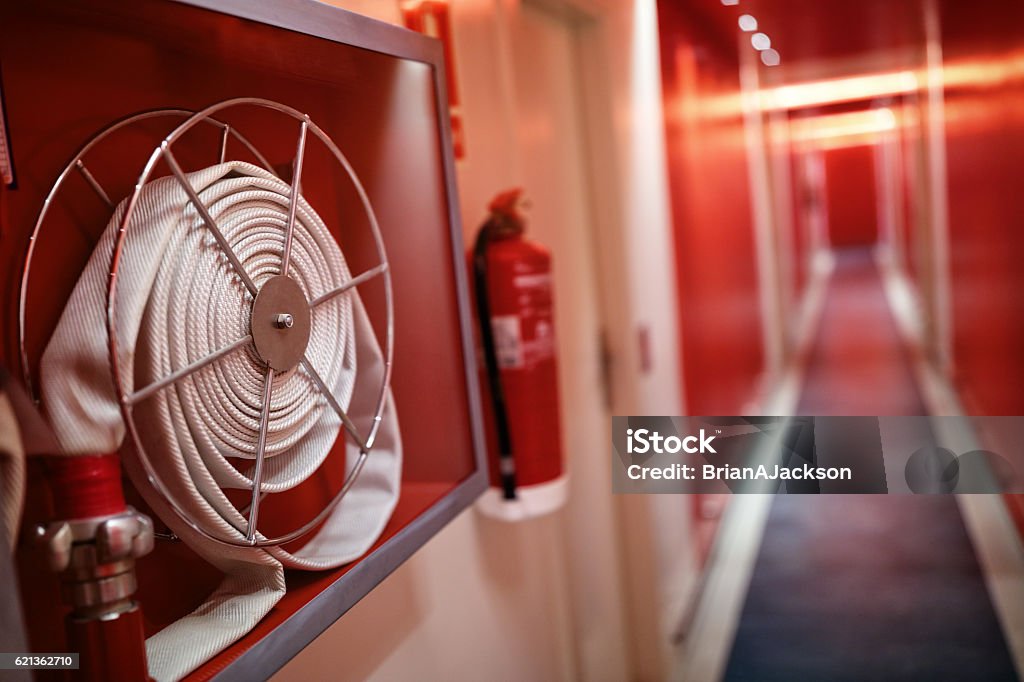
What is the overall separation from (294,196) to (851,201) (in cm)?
1889

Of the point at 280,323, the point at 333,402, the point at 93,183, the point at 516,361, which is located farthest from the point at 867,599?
the point at 93,183

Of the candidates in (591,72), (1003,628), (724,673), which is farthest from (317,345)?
(1003,628)

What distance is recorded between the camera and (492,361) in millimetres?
1859

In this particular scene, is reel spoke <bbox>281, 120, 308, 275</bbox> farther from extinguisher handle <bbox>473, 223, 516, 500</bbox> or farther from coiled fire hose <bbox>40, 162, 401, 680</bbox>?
extinguisher handle <bbox>473, 223, 516, 500</bbox>

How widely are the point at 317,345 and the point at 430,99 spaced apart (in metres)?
0.50

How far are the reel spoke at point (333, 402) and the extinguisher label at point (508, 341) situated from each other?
649 millimetres

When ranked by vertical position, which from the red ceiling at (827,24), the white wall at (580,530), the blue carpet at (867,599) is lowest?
the blue carpet at (867,599)

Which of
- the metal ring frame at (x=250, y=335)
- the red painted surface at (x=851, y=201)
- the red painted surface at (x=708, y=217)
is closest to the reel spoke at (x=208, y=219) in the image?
the metal ring frame at (x=250, y=335)

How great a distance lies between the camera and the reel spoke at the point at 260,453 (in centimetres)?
96

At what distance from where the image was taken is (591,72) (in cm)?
267

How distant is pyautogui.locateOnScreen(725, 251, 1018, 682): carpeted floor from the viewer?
272 cm

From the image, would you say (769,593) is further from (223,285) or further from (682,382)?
(223,285)

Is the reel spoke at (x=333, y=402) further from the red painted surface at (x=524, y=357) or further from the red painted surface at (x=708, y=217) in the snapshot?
the red painted surface at (x=708, y=217)

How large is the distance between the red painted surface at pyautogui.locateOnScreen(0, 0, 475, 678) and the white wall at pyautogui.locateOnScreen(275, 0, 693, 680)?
0.89 ft
